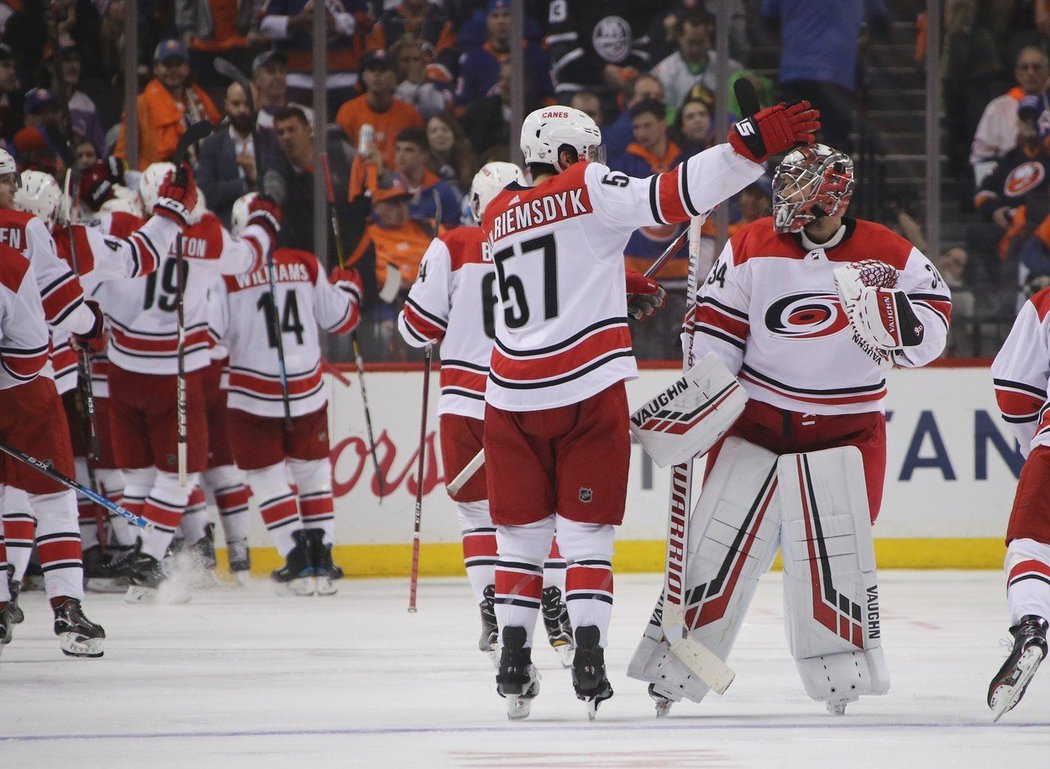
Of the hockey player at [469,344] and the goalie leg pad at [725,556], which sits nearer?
the goalie leg pad at [725,556]

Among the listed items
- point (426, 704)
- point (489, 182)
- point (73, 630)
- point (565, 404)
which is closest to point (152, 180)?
point (489, 182)

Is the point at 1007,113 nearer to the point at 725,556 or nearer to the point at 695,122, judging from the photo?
the point at 695,122

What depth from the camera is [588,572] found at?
3.82m

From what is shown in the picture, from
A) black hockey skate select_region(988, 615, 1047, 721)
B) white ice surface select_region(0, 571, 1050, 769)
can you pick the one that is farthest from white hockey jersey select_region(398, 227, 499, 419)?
black hockey skate select_region(988, 615, 1047, 721)

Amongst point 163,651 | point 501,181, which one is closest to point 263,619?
point 163,651

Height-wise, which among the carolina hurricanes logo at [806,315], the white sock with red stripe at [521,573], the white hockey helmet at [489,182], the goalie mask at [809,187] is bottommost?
the white sock with red stripe at [521,573]

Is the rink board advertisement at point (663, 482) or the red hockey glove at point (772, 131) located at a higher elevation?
the red hockey glove at point (772, 131)

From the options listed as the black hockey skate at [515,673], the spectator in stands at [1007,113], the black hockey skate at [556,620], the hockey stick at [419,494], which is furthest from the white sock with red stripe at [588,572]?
the spectator in stands at [1007,113]

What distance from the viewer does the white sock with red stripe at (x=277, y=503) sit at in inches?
280

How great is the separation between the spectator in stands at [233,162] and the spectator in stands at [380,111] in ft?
1.32

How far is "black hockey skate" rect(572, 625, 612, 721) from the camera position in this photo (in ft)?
12.3

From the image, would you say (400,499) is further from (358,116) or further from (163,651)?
(163,651)

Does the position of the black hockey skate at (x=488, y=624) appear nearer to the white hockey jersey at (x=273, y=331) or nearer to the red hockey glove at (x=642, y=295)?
the red hockey glove at (x=642, y=295)

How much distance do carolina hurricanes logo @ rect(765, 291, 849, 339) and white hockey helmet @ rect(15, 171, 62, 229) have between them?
309 cm
